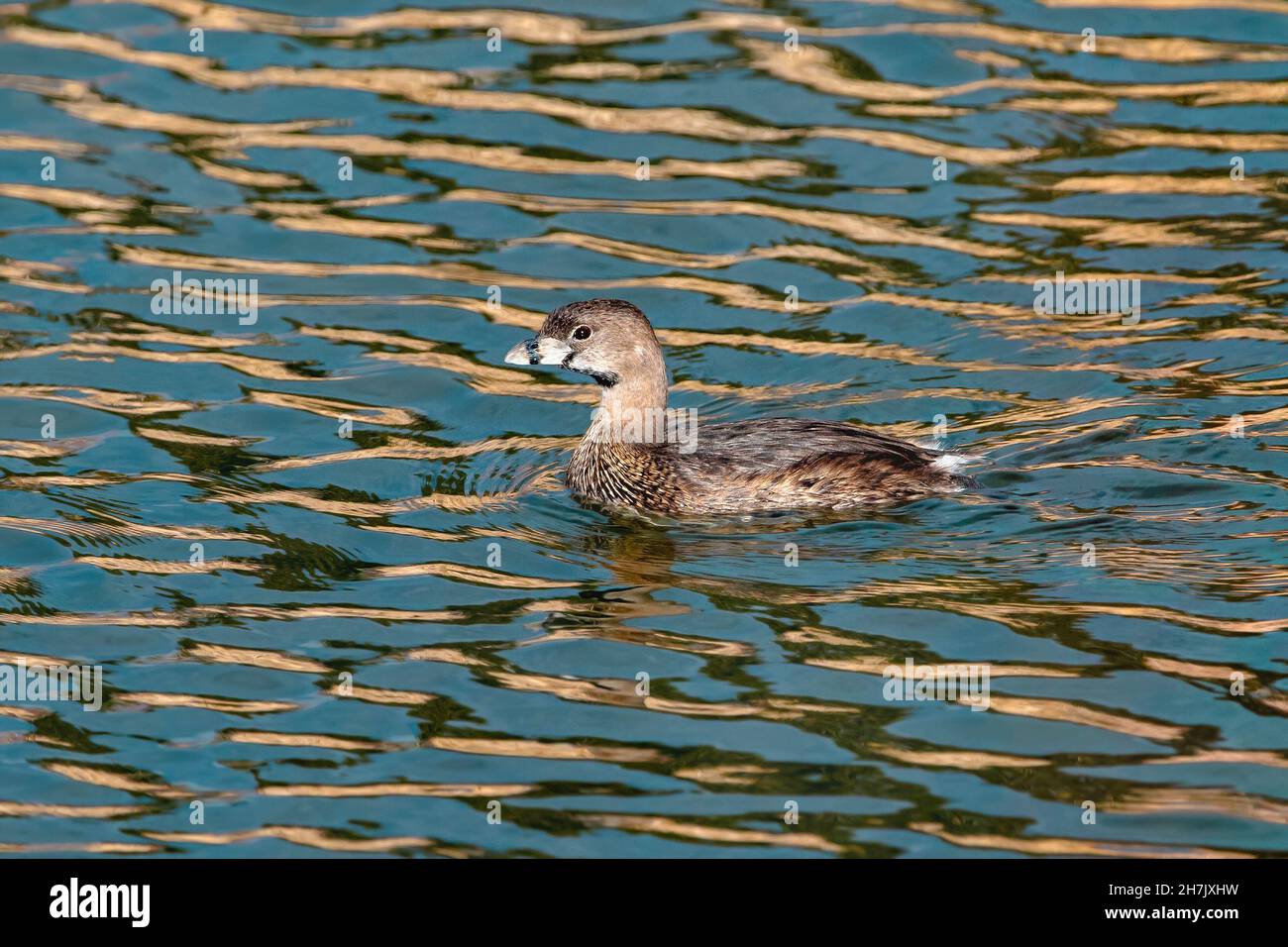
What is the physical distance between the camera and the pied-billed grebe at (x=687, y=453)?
35.6ft

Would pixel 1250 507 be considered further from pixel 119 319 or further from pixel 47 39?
pixel 47 39

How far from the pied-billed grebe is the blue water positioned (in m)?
0.22

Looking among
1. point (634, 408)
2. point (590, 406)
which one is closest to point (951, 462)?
point (634, 408)

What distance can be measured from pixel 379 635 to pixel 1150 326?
6.27 metres

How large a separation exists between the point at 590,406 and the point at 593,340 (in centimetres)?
181

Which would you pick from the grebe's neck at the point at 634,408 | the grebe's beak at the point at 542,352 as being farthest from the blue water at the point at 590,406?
the grebe's beak at the point at 542,352

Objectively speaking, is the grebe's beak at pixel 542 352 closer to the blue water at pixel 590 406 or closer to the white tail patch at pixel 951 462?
the blue water at pixel 590 406

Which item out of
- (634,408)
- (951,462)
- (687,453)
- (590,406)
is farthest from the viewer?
(590,406)

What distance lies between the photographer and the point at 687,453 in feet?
36.9

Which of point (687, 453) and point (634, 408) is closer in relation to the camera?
point (687, 453)

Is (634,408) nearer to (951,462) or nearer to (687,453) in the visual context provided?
(687,453)

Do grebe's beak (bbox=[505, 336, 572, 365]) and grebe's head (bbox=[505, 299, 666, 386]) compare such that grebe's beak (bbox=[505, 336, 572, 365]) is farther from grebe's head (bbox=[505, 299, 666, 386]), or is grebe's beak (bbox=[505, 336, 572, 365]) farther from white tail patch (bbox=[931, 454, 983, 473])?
white tail patch (bbox=[931, 454, 983, 473])

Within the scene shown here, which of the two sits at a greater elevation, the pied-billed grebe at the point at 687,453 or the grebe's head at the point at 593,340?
the grebe's head at the point at 593,340

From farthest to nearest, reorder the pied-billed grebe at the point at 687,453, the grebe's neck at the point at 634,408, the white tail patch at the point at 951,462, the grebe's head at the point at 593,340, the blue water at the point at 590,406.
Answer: the grebe's neck at the point at 634,408 < the grebe's head at the point at 593,340 < the white tail patch at the point at 951,462 < the pied-billed grebe at the point at 687,453 < the blue water at the point at 590,406
